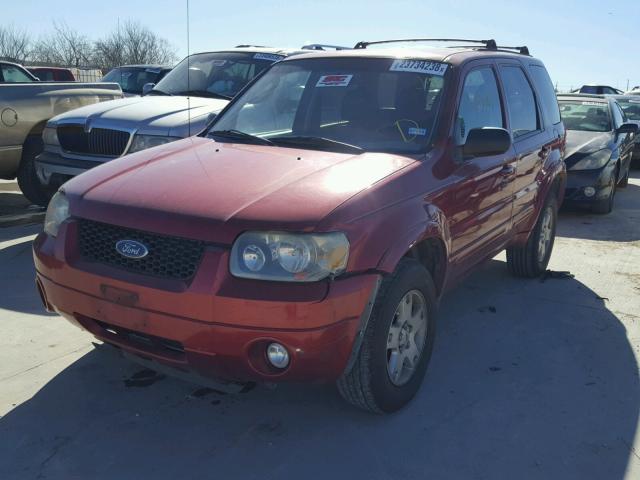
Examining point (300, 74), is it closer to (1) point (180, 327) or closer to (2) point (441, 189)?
(2) point (441, 189)

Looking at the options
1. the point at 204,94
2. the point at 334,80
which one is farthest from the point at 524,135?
the point at 204,94

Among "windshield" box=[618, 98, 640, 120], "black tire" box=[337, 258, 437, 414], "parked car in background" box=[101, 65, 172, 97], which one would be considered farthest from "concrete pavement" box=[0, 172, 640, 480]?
"windshield" box=[618, 98, 640, 120]

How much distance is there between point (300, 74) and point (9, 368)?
2.51 metres

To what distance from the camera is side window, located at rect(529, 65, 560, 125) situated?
17.7 ft

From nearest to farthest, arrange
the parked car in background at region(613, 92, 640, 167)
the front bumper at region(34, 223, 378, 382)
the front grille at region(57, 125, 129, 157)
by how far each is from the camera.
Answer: the front bumper at region(34, 223, 378, 382)
the front grille at region(57, 125, 129, 157)
the parked car in background at region(613, 92, 640, 167)

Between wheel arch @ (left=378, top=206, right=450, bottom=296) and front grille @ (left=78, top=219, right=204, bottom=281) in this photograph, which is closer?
front grille @ (left=78, top=219, right=204, bottom=281)

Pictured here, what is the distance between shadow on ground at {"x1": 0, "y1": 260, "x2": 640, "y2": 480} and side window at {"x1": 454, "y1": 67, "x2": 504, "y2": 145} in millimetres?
1381

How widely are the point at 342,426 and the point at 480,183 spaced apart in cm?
168

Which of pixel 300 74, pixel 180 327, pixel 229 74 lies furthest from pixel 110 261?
pixel 229 74

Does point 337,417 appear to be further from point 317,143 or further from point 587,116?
point 587,116

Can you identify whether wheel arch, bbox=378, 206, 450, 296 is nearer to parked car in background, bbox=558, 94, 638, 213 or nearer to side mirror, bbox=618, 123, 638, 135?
parked car in background, bbox=558, 94, 638, 213

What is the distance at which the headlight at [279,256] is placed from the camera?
267cm

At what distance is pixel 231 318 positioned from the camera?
2650 mm

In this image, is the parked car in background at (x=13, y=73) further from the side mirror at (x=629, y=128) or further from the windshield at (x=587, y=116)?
the side mirror at (x=629, y=128)
